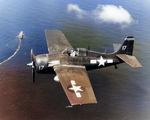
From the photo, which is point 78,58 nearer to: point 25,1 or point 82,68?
point 82,68

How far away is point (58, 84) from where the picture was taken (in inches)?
1172

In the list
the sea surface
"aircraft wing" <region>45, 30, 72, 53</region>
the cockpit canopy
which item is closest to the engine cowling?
the cockpit canopy

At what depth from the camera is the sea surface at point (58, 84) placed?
24891 millimetres

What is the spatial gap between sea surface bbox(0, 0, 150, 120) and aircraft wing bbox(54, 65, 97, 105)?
5319 millimetres

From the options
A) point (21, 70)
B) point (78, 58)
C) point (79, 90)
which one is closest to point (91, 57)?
point (78, 58)

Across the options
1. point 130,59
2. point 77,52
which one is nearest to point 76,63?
point 77,52

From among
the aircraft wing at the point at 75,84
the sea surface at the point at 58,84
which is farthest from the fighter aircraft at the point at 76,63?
the sea surface at the point at 58,84

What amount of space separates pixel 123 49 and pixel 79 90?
13168 millimetres

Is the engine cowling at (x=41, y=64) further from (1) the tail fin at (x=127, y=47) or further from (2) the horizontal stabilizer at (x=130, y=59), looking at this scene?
(1) the tail fin at (x=127, y=47)

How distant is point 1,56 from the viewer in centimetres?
3519

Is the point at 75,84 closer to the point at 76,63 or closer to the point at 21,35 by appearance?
the point at 76,63

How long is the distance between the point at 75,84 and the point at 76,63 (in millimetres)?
5322

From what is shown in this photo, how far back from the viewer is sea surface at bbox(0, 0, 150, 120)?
24891 mm

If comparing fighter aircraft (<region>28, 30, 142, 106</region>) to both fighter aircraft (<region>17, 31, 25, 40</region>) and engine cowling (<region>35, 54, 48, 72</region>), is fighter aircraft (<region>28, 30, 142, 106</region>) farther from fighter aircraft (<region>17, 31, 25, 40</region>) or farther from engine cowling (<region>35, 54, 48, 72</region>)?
fighter aircraft (<region>17, 31, 25, 40</region>)
